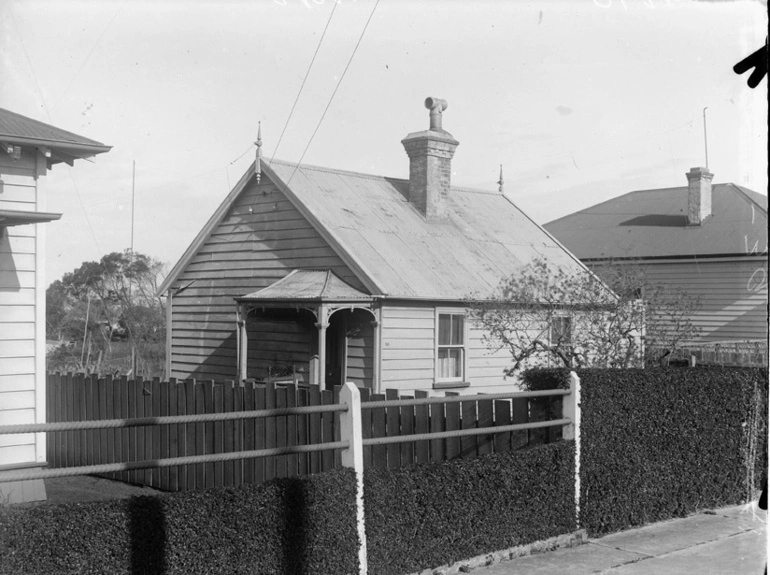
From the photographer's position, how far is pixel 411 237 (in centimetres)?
2033

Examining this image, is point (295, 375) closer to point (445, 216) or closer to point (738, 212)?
point (445, 216)

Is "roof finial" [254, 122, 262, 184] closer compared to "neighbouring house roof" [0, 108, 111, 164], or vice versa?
"neighbouring house roof" [0, 108, 111, 164]

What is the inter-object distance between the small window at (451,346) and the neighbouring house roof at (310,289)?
7.61 ft

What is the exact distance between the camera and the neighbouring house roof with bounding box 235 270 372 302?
17.1 metres

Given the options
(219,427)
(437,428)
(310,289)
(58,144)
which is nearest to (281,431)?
(219,427)

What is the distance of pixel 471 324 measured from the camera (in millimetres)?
19312

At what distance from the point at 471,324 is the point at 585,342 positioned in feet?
14.2

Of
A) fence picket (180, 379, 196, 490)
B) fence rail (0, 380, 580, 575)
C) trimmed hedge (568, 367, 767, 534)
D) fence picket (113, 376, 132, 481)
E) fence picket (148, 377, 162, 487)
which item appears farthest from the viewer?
fence picket (113, 376, 132, 481)

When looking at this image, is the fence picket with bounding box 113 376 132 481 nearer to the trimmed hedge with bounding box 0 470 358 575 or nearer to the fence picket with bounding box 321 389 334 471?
the fence picket with bounding box 321 389 334 471

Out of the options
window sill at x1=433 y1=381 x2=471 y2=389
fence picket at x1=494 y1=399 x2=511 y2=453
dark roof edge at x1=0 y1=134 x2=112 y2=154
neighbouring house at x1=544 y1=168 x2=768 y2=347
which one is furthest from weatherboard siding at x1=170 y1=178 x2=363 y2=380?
neighbouring house at x1=544 y1=168 x2=768 y2=347

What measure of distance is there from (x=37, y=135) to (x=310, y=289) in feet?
26.3

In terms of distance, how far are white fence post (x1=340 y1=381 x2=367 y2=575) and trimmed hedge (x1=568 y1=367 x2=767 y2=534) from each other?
9.88 ft

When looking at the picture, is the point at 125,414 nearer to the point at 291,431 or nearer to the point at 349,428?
the point at 291,431

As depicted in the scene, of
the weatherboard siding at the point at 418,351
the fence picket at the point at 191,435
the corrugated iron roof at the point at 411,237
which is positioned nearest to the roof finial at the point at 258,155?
the corrugated iron roof at the point at 411,237
